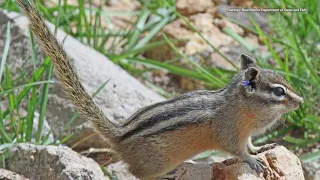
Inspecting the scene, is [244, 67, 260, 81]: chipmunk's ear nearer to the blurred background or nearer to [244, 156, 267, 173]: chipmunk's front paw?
[244, 156, 267, 173]: chipmunk's front paw

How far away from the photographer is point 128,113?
6609 mm

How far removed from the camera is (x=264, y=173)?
16.7 feet

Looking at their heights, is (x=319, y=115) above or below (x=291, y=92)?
below

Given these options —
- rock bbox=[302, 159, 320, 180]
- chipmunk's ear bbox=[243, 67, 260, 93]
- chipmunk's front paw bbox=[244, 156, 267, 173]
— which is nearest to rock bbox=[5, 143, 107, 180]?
chipmunk's front paw bbox=[244, 156, 267, 173]

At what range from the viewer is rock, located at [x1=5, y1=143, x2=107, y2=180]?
520 centimetres

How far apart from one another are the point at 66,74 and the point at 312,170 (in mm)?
2130

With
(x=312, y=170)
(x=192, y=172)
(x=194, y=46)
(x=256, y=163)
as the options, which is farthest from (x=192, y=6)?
(x=256, y=163)

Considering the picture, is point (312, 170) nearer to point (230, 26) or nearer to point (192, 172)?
point (192, 172)

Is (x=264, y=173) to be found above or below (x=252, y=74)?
below

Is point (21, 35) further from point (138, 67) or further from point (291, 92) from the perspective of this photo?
point (291, 92)

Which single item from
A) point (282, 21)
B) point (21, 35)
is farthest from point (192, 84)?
point (21, 35)

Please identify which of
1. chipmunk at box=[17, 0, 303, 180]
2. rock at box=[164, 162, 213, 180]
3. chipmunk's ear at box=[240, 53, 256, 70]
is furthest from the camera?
chipmunk's ear at box=[240, 53, 256, 70]

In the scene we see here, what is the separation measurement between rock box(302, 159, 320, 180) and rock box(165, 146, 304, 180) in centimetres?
125

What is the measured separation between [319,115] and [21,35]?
8.37 ft
